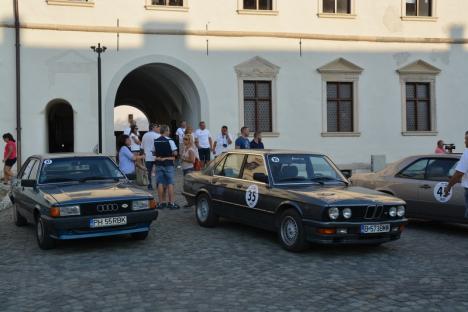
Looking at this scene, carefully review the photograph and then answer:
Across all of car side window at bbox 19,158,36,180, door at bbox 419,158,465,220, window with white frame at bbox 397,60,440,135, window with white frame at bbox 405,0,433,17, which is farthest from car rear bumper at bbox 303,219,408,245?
window with white frame at bbox 405,0,433,17

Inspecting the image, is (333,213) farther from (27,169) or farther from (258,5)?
(258,5)

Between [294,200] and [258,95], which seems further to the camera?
[258,95]

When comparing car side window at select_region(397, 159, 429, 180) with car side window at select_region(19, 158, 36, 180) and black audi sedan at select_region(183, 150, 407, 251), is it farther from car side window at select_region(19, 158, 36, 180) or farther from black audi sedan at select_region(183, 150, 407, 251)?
car side window at select_region(19, 158, 36, 180)

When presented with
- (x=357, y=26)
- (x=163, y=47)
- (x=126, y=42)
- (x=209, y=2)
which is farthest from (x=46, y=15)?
(x=357, y=26)

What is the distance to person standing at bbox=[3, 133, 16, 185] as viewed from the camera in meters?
17.2

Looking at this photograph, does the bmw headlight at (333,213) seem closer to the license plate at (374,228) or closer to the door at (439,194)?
the license plate at (374,228)

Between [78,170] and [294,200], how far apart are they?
12.0 ft

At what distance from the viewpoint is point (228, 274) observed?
6.78 m

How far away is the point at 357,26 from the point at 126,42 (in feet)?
29.1

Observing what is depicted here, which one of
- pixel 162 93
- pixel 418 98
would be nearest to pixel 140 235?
pixel 418 98

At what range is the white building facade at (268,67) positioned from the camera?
→ 19.1m

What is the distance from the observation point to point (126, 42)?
19828 millimetres

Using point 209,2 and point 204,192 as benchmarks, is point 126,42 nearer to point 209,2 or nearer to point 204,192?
point 209,2

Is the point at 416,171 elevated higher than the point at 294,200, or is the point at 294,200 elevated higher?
the point at 416,171
